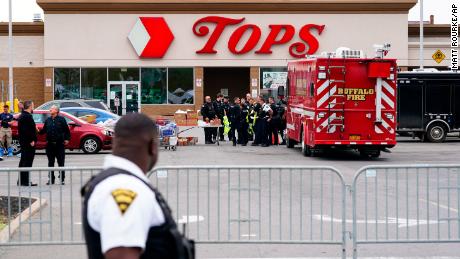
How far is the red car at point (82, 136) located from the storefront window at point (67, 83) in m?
20.3

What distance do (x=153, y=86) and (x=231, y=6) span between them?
593 centimetres

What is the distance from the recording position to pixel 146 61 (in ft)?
153

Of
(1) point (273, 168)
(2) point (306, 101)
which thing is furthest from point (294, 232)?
(2) point (306, 101)

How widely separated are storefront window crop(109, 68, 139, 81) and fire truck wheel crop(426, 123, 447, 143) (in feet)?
63.5

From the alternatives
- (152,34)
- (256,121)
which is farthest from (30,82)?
(256,121)

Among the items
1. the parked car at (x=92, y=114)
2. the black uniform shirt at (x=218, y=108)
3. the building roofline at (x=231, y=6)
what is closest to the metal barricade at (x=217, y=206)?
the parked car at (x=92, y=114)

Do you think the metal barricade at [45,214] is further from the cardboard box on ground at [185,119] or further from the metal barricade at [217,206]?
the cardboard box on ground at [185,119]

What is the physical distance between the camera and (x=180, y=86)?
47250 mm

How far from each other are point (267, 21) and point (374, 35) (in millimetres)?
5679

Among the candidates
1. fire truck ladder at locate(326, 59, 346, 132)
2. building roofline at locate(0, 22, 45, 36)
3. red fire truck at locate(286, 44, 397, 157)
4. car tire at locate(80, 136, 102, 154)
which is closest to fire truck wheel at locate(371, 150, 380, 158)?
red fire truck at locate(286, 44, 397, 157)

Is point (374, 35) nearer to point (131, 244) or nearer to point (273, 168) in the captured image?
point (273, 168)

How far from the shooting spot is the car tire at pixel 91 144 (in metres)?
26.6

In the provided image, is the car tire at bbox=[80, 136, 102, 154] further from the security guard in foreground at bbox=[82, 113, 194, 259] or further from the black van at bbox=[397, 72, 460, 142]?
the security guard in foreground at bbox=[82, 113, 194, 259]

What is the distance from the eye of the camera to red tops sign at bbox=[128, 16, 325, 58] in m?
46.3
